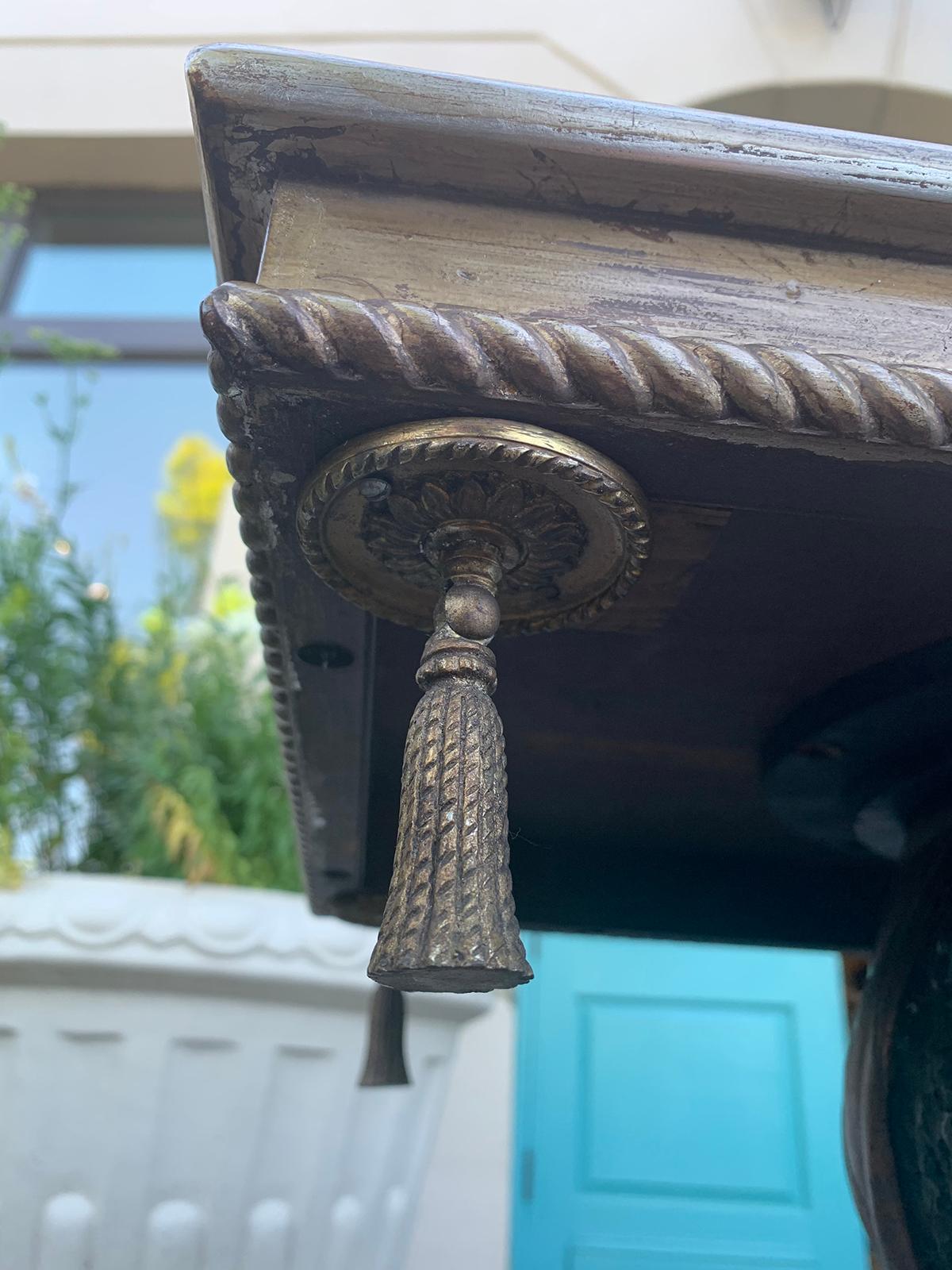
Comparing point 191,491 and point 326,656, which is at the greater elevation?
point 191,491

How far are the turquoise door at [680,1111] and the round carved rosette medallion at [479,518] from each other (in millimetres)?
1404

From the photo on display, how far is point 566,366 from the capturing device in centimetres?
30

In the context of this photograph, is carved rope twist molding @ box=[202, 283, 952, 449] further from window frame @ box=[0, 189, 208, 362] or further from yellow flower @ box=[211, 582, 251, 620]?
window frame @ box=[0, 189, 208, 362]

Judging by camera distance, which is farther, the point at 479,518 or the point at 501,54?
the point at 501,54

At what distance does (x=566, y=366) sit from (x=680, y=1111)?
5.09ft

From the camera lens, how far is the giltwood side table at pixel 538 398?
0.30 m

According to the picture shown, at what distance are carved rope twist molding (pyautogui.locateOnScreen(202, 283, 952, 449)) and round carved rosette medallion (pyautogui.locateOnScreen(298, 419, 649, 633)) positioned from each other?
0.02 m

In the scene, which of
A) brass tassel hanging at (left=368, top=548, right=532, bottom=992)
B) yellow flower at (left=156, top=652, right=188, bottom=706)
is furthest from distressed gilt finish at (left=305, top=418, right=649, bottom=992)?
yellow flower at (left=156, top=652, right=188, bottom=706)

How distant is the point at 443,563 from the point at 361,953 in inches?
25.7

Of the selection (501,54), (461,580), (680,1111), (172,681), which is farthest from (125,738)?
(501,54)

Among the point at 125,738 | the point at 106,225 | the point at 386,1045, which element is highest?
the point at 106,225

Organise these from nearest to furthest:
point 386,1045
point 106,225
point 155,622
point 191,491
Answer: point 386,1045 → point 155,622 → point 191,491 → point 106,225

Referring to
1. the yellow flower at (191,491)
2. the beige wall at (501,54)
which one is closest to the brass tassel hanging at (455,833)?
the yellow flower at (191,491)

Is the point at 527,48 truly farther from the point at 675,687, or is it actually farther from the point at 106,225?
the point at 675,687
